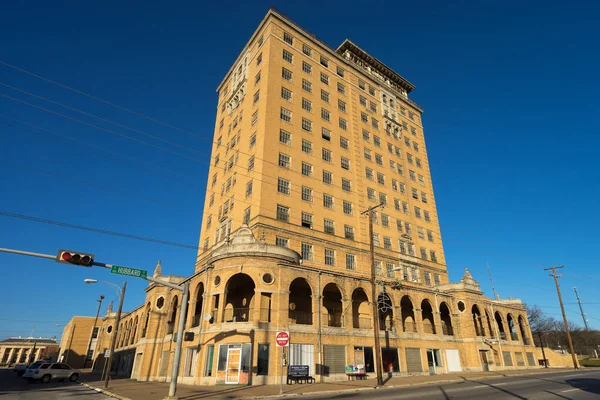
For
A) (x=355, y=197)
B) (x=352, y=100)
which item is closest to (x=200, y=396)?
(x=355, y=197)

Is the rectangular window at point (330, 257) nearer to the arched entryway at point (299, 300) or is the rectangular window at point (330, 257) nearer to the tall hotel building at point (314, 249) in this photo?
the tall hotel building at point (314, 249)

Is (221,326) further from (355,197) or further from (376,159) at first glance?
(376,159)

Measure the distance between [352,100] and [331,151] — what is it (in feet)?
39.0

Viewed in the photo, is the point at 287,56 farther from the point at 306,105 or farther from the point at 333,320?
the point at 333,320

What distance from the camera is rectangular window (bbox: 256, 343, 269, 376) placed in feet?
83.9

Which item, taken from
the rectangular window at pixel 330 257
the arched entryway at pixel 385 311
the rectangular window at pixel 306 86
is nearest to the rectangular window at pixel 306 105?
the rectangular window at pixel 306 86

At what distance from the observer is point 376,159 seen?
51.1m

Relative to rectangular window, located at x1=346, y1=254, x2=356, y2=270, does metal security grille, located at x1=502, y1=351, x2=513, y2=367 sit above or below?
below

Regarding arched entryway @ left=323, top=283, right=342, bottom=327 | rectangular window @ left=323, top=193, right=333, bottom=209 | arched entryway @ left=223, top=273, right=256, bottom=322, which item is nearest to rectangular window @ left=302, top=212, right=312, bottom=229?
rectangular window @ left=323, top=193, right=333, bottom=209

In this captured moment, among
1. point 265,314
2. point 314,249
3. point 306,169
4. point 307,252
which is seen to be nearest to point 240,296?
point 265,314

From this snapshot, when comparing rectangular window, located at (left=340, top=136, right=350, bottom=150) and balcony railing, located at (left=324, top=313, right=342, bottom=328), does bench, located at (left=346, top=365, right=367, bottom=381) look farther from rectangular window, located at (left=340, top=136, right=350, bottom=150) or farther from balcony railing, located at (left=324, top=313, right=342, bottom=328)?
rectangular window, located at (left=340, top=136, right=350, bottom=150)

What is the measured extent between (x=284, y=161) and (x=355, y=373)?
2298cm

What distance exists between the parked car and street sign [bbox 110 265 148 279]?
1087 inches

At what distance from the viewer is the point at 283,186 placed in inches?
1528
